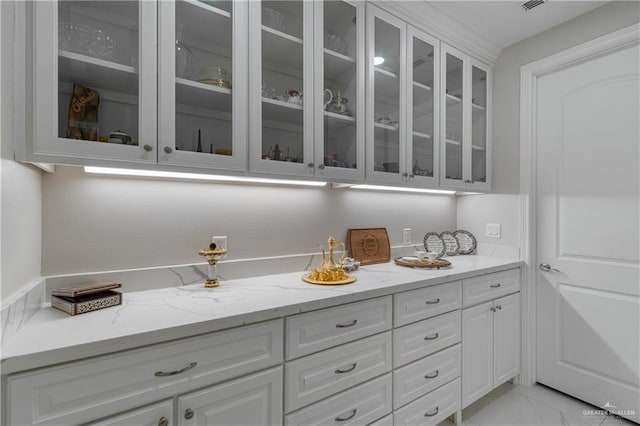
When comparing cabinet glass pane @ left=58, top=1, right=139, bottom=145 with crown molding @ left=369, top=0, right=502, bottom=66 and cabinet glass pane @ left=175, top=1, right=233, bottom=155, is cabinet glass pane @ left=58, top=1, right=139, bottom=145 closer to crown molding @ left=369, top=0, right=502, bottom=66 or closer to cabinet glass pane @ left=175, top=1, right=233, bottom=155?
cabinet glass pane @ left=175, top=1, right=233, bottom=155

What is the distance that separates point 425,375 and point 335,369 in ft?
2.09

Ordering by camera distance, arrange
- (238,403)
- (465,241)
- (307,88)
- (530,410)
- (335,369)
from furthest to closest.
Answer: (465,241) < (530,410) < (307,88) < (335,369) < (238,403)

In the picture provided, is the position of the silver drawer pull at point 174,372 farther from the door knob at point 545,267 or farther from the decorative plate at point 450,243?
the door knob at point 545,267

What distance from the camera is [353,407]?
53.3 inches

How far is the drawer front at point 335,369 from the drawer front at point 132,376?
0.14 metres

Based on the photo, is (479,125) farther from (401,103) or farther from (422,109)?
(401,103)

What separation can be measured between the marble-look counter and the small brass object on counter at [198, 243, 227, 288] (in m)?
0.04

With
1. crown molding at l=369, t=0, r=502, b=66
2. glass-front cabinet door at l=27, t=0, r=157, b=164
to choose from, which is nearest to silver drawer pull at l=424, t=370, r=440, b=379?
glass-front cabinet door at l=27, t=0, r=157, b=164

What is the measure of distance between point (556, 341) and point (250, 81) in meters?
2.70

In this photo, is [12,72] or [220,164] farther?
[220,164]

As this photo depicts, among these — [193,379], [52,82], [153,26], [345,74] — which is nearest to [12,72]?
[52,82]

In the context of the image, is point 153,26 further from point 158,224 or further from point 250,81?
point 158,224

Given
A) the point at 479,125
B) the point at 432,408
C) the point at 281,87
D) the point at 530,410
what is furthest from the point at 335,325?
the point at 479,125

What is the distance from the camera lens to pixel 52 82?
3.31 feet
